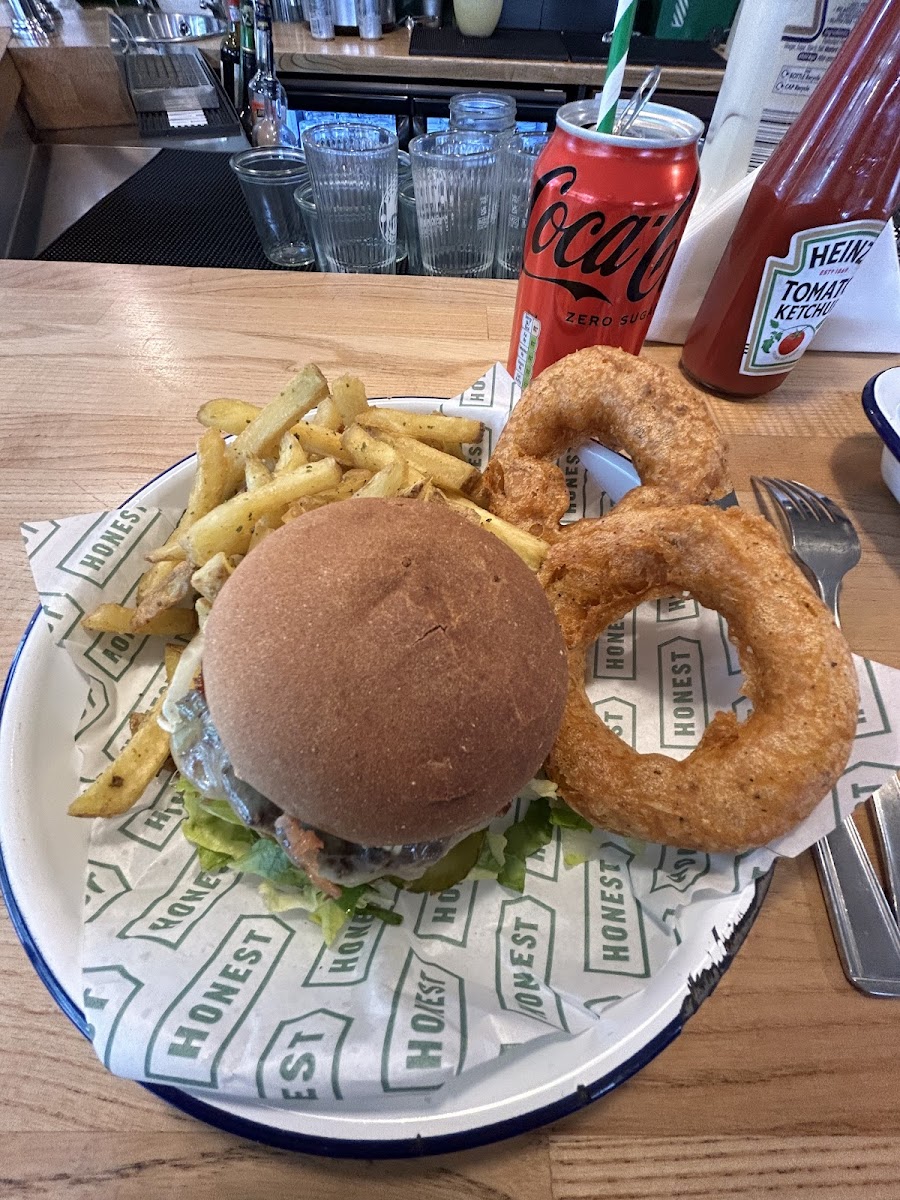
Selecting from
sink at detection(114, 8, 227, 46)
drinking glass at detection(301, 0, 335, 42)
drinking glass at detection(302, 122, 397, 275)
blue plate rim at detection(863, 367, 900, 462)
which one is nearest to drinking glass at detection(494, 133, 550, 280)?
drinking glass at detection(302, 122, 397, 275)

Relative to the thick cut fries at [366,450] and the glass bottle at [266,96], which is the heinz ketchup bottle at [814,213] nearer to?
the thick cut fries at [366,450]

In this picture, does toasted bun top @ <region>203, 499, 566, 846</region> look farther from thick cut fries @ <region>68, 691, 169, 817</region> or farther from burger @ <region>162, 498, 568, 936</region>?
thick cut fries @ <region>68, 691, 169, 817</region>

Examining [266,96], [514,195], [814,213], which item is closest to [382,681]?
[814,213]

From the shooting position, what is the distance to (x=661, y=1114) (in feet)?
3.26

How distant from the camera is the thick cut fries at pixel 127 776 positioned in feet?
3.69

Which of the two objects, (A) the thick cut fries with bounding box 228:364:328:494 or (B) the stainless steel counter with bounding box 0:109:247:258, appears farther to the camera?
(B) the stainless steel counter with bounding box 0:109:247:258

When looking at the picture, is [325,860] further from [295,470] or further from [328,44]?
[328,44]

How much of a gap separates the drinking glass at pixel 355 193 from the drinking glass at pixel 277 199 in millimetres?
210

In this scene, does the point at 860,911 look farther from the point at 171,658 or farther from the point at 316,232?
the point at 316,232

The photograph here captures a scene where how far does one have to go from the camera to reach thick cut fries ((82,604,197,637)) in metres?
1.29

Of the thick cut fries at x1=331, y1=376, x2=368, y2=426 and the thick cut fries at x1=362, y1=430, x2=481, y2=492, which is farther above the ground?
the thick cut fries at x1=331, y1=376, x2=368, y2=426

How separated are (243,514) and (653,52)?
5.65 meters

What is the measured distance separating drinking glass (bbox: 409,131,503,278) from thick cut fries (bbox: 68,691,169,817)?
8.16 feet

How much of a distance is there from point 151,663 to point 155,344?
144cm
